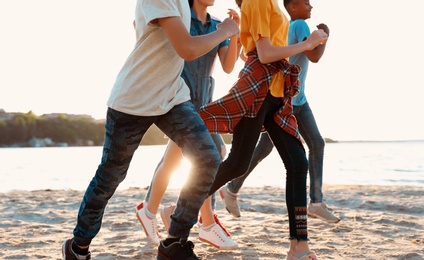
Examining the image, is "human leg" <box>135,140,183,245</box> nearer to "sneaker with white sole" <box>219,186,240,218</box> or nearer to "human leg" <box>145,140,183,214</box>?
"human leg" <box>145,140,183,214</box>

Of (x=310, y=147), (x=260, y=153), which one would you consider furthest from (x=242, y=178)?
(x=310, y=147)

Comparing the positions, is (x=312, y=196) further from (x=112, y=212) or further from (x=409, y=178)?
(x=409, y=178)

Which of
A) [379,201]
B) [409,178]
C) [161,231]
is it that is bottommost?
[409,178]

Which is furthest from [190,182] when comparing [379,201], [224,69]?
[379,201]

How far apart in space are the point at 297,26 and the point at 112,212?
2944 mm

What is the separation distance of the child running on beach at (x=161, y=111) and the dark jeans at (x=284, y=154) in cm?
52

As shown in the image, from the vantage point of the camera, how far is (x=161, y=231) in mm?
4695

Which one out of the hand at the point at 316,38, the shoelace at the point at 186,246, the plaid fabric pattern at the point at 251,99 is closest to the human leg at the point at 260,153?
the plaid fabric pattern at the point at 251,99

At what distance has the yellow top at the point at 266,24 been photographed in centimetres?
321

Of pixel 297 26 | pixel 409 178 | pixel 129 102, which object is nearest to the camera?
pixel 129 102

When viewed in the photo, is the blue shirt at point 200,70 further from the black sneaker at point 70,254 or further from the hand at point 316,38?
the black sneaker at point 70,254

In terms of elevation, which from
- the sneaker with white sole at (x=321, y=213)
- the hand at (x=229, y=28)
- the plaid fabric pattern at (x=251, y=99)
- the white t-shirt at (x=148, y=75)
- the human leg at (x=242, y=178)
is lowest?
the sneaker with white sole at (x=321, y=213)

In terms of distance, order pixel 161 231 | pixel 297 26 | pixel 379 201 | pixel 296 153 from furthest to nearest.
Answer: pixel 379 201 → pixel 161 231 → pixel 297 26 → pixel 296 153

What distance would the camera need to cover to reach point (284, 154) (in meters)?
3.22
